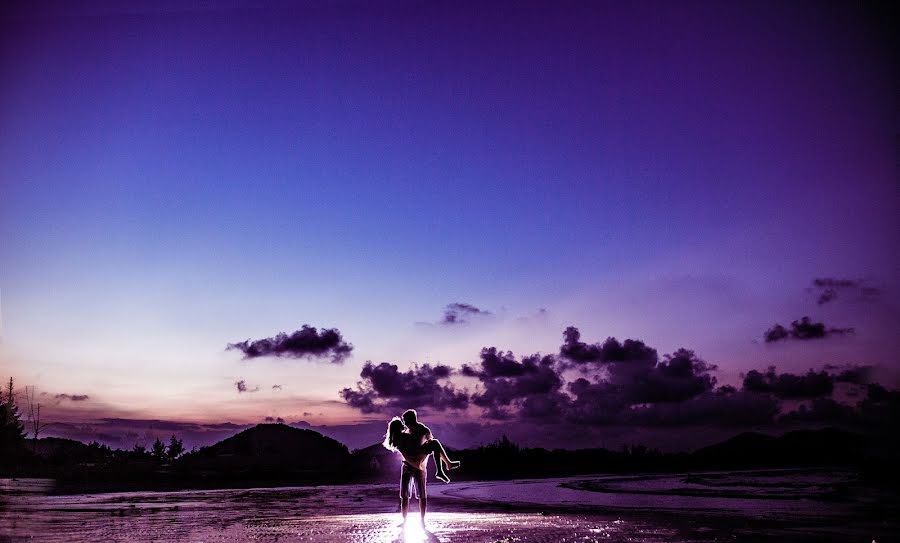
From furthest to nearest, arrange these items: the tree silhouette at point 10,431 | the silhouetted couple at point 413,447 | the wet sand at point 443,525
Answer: the tree silhouette at point 10,431 < the silhouetted couple at point 413,447 < the wet sand at point 443,525

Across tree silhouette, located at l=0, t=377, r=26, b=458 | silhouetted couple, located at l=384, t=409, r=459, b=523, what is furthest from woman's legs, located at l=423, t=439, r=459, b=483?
tree silhouette, located at l=0, t=377, r=26, b=458

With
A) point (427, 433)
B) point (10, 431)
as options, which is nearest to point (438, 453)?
point (427, 433)

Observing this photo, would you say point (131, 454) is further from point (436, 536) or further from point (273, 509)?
point (436, 536)

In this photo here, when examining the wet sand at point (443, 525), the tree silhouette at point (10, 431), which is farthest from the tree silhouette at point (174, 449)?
the wet sand at point (443, 525)

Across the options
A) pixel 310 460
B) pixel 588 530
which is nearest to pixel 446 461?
pixel 588 530

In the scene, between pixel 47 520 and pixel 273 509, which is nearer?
pixel 47 520

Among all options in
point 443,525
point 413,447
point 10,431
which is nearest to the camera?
point 413,447

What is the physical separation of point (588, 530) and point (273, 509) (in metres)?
10.4

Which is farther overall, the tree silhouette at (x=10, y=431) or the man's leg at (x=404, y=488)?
the tree silhouette at (x=10, y=431)

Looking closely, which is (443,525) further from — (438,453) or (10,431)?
(10,431)

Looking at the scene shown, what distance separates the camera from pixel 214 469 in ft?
230

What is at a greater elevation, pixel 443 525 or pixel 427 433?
pixel 427 433

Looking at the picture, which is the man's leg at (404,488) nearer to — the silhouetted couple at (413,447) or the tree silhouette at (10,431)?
the silhouetted couple at (413,447)

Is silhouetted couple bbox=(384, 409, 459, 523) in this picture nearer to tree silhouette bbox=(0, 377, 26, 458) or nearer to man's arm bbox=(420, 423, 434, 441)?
man's arm bbox=(420, 423, 434, 441)
